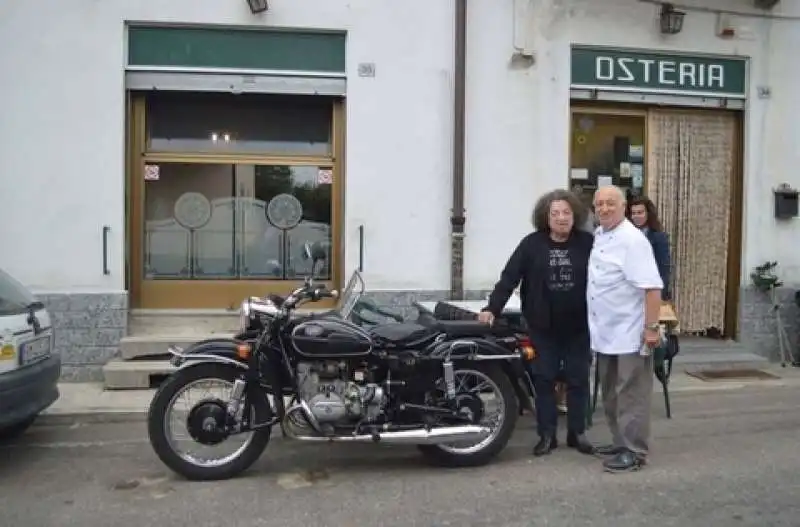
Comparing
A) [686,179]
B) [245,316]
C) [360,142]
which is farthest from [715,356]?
[245,316]

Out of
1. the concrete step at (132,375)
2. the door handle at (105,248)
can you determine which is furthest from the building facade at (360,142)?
the concrete step at (132,375)

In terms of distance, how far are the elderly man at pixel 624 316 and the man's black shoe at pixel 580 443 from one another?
0.26m

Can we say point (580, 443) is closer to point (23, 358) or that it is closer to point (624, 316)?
point (624, 316)

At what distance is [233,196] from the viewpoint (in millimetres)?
8922

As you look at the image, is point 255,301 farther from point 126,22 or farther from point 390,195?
point 126,22

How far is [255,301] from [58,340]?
3.85 m

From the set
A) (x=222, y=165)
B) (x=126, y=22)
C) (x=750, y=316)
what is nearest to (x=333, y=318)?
(x=222, y=165)

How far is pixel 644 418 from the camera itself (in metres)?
5.50

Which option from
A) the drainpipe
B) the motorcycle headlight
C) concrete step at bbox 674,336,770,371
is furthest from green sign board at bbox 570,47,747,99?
the motorcycle headlight

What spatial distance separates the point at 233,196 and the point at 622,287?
4882 mm

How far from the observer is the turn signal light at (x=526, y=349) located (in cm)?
568

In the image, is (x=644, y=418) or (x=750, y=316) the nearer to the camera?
(x=644, y=418)

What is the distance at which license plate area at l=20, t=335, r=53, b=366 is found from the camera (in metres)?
5.41

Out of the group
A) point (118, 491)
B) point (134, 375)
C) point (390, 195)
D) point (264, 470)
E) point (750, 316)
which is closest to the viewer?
point (118, 491)
